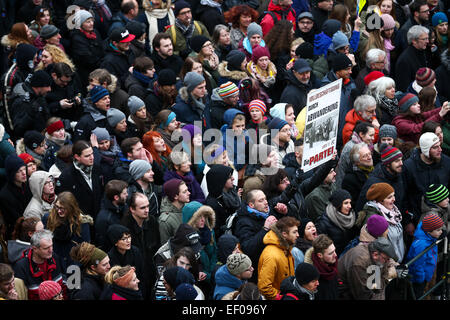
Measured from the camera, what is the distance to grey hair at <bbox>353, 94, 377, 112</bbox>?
1474 cm

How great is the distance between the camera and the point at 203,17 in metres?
17.5

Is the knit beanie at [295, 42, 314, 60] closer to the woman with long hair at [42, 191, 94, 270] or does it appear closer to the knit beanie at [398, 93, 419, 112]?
the knit beanie at [398, 93, 419, 112]

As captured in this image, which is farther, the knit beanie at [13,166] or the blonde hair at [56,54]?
the blonde hair at [56,54]

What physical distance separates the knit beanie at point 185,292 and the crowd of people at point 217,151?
0.02m

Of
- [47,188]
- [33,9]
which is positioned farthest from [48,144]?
[33,9]

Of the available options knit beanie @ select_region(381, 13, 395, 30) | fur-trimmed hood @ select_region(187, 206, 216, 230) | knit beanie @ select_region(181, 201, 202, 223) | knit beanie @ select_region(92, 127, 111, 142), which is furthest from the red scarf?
fur-trimmed hood @ select_region(187, 206, 216, 230)

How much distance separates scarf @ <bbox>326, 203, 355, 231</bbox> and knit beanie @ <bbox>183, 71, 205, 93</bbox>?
3.11m

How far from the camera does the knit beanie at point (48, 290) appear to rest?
11.3m

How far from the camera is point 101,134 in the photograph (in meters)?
13.7

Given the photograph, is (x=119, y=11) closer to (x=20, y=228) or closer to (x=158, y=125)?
(x=158, y=125)

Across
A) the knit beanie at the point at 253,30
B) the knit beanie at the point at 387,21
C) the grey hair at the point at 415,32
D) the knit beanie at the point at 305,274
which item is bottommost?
the knit beanie at the point at 305,274

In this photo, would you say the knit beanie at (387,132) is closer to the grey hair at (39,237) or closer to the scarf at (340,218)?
the scarf at (340,218)

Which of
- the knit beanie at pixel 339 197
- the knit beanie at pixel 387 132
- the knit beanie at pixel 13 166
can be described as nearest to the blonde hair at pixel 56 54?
the knit beanie at pixel 13 166

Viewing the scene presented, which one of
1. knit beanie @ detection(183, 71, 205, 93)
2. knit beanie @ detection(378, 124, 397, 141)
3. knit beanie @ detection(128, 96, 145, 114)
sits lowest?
knit beanie @ detection(378, 124, 397, 141)
